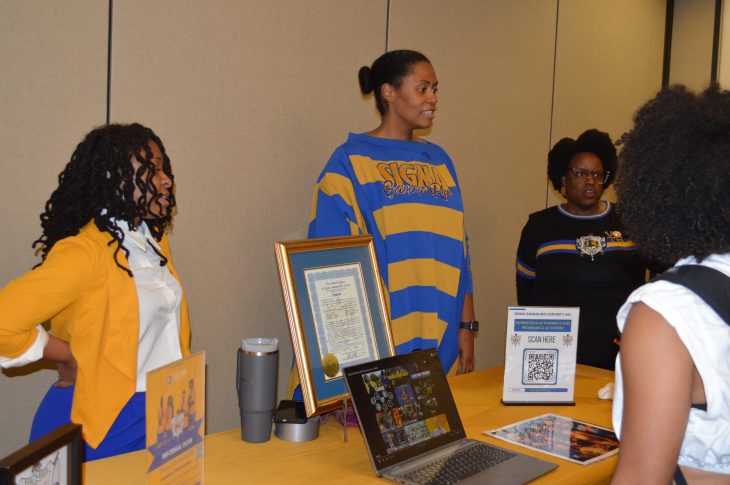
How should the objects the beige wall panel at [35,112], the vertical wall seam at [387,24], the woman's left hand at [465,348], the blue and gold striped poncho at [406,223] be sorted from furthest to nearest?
the vertical wall seam at [387,24]
the woman's left hand at [465,348]
the blue and gold striped poncho at [406,223]
the beige wall panel at [35,112]

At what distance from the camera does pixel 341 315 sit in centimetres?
171

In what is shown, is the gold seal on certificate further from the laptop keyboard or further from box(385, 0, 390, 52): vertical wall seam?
box(385, 0, 390, 52): vertical wall seam

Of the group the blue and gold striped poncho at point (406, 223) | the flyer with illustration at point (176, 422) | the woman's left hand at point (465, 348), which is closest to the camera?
the flyer with illustration at point (176, 422)

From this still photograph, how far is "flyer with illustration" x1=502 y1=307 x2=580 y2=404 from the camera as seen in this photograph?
1.97 meters

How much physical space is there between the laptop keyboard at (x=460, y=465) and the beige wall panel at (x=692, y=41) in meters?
4.22

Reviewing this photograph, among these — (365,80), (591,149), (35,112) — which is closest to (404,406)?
(35,112)

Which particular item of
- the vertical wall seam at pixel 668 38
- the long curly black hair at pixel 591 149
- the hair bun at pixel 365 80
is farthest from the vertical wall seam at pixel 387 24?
the vertical wall seam at pixel 668 38

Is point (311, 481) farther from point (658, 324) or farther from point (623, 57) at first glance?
point (623, 57)

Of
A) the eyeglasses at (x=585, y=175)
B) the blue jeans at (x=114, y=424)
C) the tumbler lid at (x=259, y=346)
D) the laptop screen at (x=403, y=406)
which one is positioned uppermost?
the eyeglasses at (x=585, y=175)

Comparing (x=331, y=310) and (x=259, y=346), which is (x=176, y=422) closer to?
(x=259, y=346)

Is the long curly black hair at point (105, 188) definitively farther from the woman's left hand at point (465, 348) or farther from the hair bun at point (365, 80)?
the woman's left hand at point (465, 348)

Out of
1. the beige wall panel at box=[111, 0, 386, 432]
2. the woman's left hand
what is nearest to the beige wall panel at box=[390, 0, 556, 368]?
the beige wall panel at box=[111, 0, 386, 432]

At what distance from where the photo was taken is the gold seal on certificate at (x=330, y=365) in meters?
1.63

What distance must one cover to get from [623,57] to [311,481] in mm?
4244
